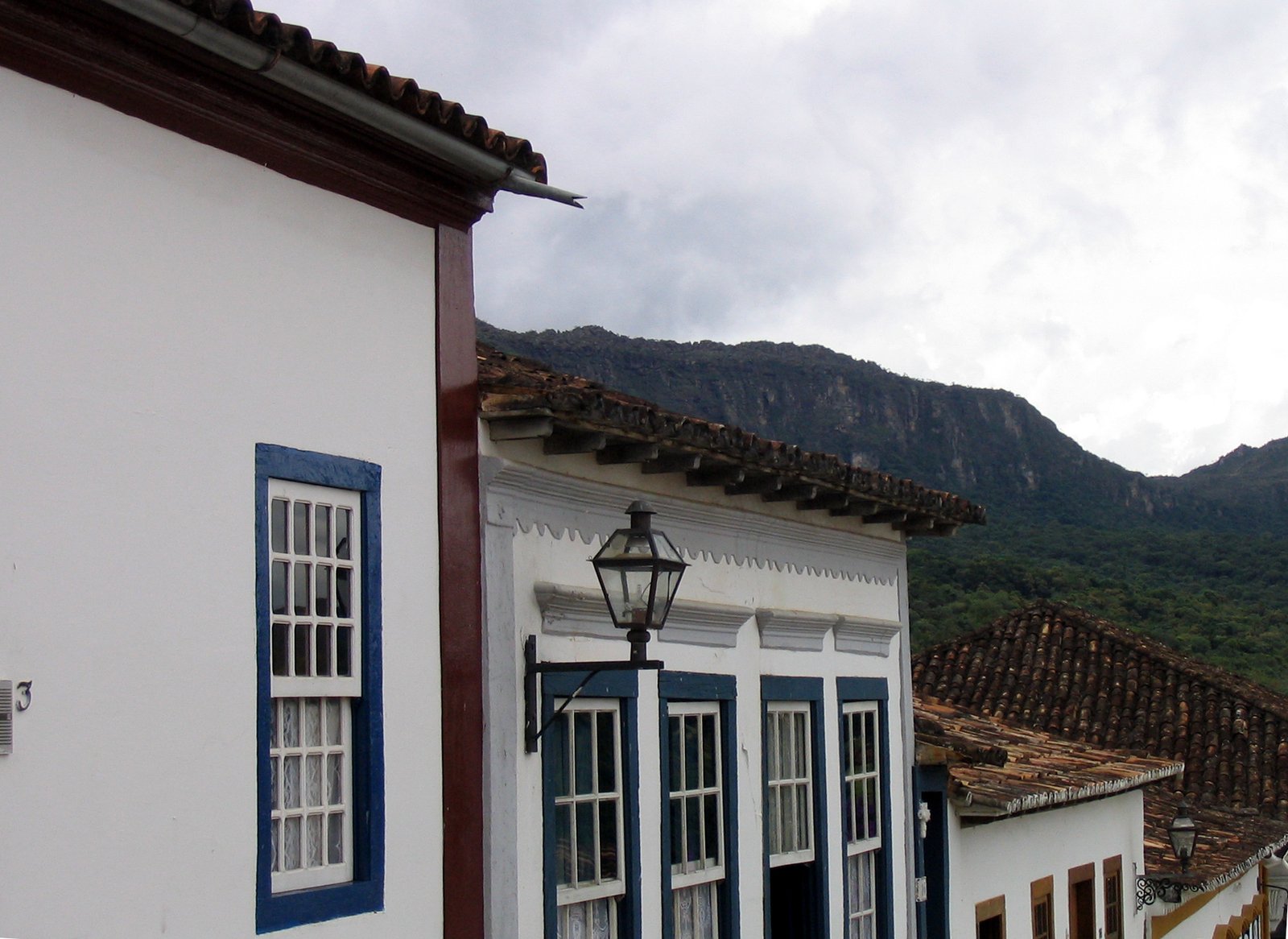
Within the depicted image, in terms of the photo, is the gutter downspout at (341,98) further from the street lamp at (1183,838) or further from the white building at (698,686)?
the street lamp at (1183,838)

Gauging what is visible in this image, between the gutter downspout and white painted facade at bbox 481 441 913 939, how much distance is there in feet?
3.72

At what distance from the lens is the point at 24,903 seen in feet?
15.9

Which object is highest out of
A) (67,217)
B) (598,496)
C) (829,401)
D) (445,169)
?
(829,401)

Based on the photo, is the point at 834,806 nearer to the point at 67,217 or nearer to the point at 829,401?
the point at 67,217

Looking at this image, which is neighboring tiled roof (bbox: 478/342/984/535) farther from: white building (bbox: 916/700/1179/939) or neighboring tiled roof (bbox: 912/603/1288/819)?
neighboring tiled roof (bbox: 912/603/1288/819)

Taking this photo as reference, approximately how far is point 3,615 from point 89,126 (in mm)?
1591

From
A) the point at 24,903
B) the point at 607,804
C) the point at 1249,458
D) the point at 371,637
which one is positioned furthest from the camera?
the point at 1249,458

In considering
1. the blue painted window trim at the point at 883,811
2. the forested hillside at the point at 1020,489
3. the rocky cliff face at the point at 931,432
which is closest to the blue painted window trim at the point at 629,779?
the blue painted window trim at the point at 883,811

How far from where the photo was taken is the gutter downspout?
17.6ft

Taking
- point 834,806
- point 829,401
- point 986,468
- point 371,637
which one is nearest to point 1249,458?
point 986,468

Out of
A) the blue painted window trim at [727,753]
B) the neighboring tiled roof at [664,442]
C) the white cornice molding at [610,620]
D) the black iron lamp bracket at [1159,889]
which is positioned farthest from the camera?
the black iron lamp bracket at [1159,889]

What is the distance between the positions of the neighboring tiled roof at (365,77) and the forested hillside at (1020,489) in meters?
28.0

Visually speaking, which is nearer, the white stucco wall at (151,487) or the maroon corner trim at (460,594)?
the white stucco wall at (151,487)

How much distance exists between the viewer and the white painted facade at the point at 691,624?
7.16 metres
